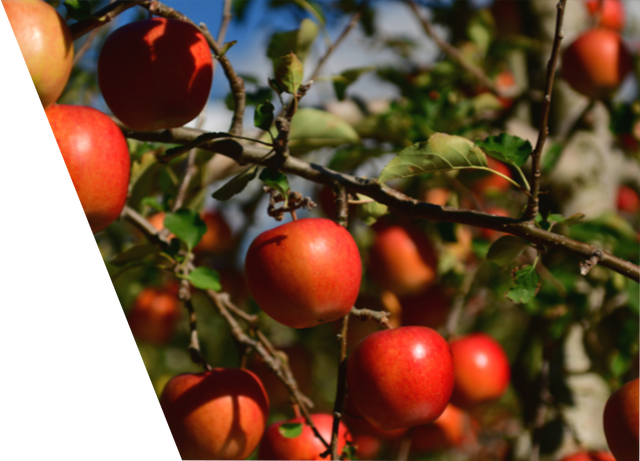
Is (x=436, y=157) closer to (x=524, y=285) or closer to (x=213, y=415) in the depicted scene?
(x=524, y=285)

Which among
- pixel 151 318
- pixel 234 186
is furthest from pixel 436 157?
pixel 151 318

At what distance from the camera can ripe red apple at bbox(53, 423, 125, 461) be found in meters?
0.99

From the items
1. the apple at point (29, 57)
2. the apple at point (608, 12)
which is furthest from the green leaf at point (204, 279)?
the apple at point (608, 12)

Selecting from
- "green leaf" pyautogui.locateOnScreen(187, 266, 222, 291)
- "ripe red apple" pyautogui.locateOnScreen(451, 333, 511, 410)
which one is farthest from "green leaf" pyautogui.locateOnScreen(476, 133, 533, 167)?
"ripe red apple" pyautogui.locateOnScreen(451, 333, 511, 410)

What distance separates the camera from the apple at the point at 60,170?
50 centimetres

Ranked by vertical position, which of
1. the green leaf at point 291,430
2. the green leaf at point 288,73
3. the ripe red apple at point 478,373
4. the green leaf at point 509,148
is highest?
the green leaf at point 288,73

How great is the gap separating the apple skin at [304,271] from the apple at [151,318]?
910 millimetres

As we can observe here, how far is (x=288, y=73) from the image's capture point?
0.52 m

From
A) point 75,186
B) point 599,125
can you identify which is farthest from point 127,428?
point 599,125

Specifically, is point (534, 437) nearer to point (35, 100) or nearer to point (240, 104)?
point (240, 104)

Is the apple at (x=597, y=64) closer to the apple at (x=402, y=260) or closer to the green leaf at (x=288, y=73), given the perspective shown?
the apple at (x=402, y=260)

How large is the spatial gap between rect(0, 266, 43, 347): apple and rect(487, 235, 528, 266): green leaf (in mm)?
754

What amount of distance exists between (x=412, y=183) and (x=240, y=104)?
0.69 m

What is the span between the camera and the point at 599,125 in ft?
4.36
